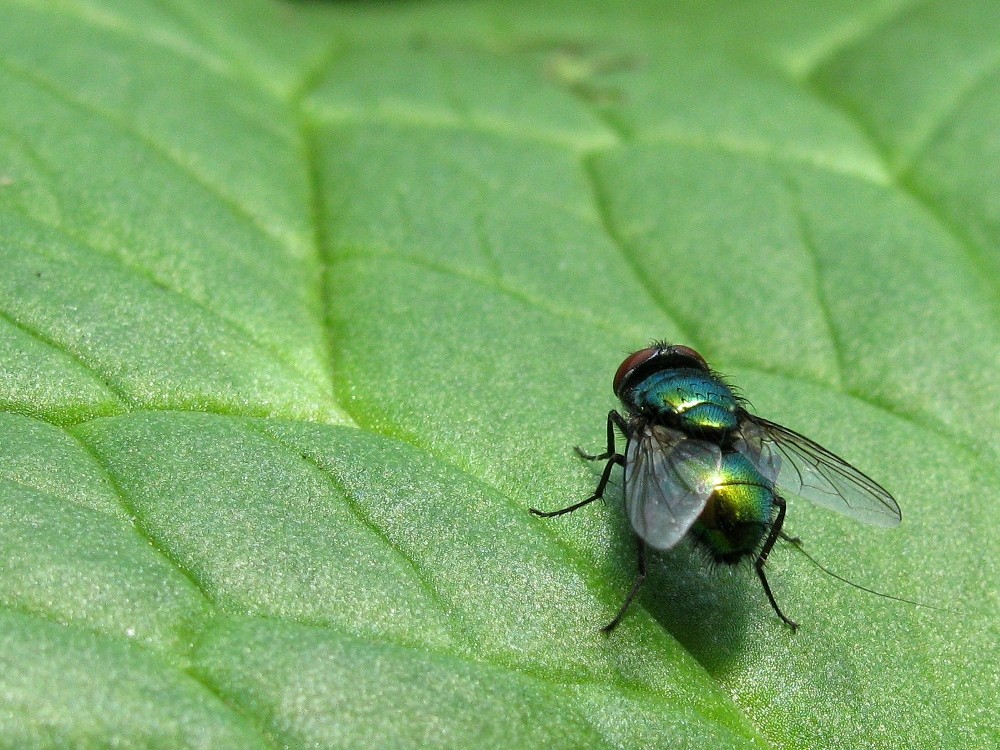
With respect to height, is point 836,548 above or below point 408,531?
above

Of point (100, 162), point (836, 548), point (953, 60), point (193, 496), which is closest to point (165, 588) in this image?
point (193, 496)

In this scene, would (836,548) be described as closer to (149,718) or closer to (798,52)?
(149,718)

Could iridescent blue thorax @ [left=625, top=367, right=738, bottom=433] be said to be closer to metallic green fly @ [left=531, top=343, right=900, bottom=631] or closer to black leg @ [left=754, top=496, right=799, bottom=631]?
metallic green fly @ [left=531, top=343, right=900, bottom=631]

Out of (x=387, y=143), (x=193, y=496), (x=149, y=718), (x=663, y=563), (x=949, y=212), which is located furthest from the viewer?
(x=387, y=143)

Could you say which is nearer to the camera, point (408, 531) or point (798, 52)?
point (408, 531)

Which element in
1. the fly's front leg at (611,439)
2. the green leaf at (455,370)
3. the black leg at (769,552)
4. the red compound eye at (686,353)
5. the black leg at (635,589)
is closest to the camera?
the green leaf at (455,370)

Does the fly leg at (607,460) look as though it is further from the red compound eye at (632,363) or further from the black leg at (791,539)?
the black leg at (791,539)

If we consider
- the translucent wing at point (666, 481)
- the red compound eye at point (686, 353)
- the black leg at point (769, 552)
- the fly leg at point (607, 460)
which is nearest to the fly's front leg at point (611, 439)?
the fly leg at point (607, 460)

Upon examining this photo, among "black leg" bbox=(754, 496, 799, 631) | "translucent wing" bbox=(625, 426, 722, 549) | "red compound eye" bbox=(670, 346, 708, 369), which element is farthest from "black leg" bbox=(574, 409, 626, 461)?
"black leg" bbox=(754, 496, 799, 631)
